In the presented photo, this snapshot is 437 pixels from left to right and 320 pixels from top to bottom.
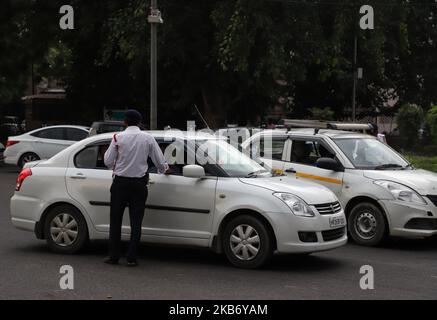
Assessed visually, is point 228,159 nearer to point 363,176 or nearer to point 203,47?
point 363,176

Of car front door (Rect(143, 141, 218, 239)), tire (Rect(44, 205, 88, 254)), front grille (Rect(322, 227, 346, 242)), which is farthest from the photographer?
tire (Rect(44, 205, 88, 254))

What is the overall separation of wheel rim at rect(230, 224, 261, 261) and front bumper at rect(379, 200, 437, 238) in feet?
8.60

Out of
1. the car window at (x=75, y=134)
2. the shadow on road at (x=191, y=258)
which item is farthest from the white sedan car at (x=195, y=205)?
the car window at (x=75, y=134)

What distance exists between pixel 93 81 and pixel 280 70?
40.6 ft

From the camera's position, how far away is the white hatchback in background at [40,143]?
21312 mm

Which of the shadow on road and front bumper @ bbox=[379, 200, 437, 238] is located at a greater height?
front bumper @ bbox=[379, 200, 437, 238]

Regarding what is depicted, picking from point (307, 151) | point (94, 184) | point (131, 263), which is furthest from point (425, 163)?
point (131, 263)

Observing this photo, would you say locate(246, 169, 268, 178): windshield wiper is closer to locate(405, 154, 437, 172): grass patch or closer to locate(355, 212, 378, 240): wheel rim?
locate(355, 212, 378, 240): wheel rim

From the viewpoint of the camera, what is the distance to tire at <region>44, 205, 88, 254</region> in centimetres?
845

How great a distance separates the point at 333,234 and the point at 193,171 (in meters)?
1.73

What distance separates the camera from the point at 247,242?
25.1 ft

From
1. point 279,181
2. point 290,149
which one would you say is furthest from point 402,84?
point 279,181

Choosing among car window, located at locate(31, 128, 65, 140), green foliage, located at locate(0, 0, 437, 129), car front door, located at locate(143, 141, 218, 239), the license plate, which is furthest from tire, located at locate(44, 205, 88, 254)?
green foliage, located at locate(0, 0, 437, 129)

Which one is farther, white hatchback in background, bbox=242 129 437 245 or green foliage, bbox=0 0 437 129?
green foliage, bbox=0 0 437 129
